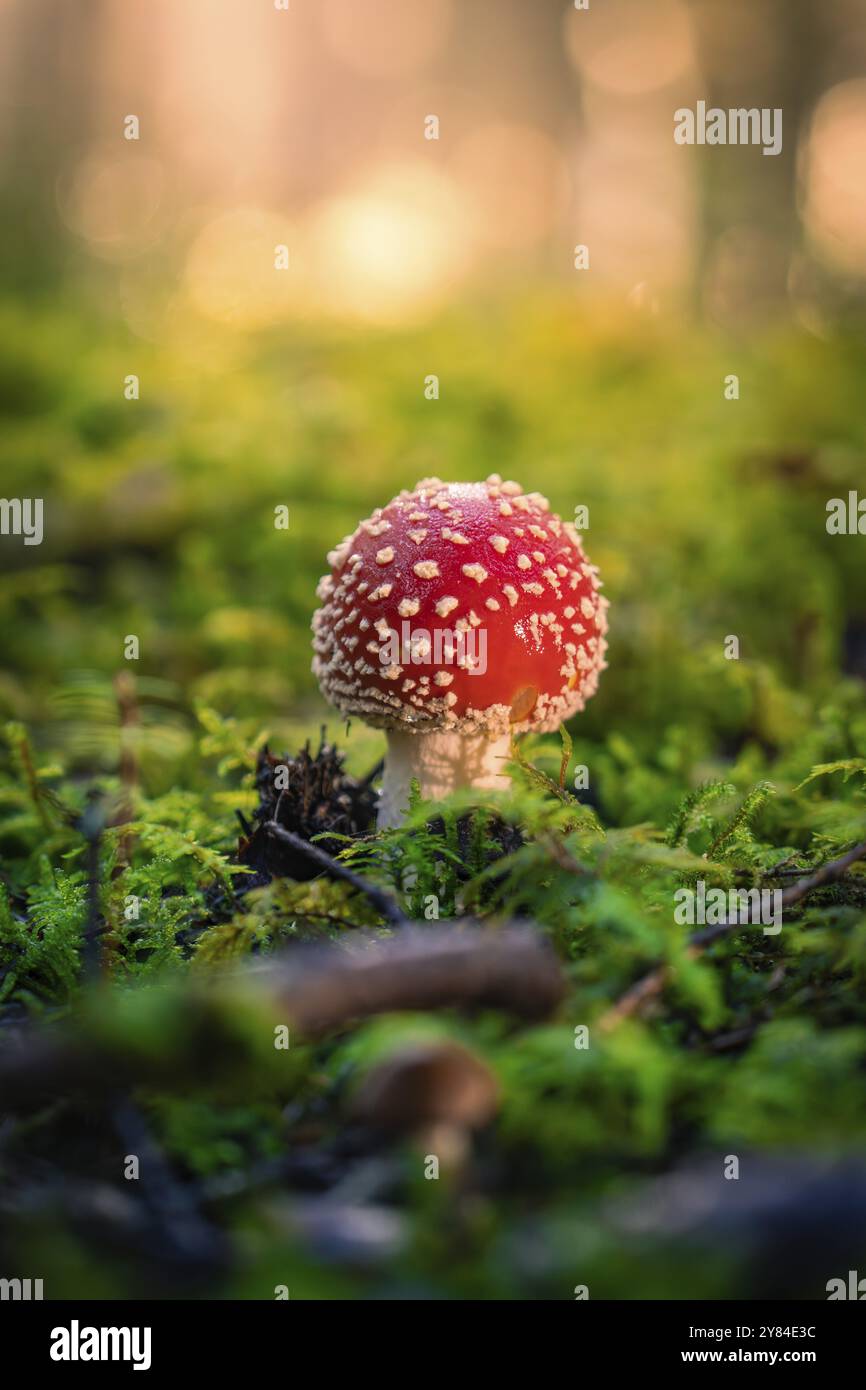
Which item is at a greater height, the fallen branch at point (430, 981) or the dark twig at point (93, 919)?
the dark twig at point (93, 919)

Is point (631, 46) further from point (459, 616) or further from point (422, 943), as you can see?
point (422, 943)

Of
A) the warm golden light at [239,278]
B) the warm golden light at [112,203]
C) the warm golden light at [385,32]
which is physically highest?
the warm golden light at [385,32]

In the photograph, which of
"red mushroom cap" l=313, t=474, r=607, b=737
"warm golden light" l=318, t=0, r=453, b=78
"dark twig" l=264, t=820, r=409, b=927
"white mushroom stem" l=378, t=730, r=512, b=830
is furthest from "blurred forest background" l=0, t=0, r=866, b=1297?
"warm golden light" l=318, t=0, r=453, b=78

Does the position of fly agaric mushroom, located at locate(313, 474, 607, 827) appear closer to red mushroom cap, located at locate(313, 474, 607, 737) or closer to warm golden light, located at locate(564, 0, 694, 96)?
red mushroom cap, located at locate(313, 474, 607, 737)

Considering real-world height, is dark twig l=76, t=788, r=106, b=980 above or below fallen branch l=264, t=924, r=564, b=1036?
above

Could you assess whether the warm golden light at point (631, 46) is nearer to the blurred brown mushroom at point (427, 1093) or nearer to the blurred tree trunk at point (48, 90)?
the blurred tree trunk at point (48, 90)

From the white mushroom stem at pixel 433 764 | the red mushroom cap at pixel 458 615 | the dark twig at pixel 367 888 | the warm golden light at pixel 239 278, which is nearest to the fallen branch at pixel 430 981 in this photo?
the dark twig at pixel 367 888

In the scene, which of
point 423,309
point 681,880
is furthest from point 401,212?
point 681,880
